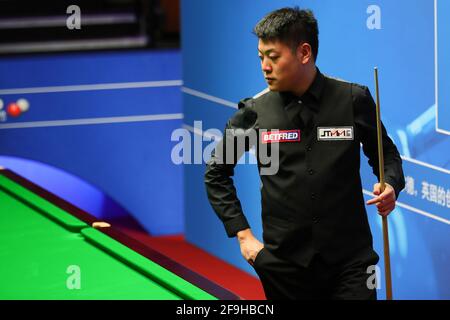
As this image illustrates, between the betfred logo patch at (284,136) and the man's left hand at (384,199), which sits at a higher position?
the betfred logo patch at (284,136)

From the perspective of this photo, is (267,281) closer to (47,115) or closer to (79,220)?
(79,220)

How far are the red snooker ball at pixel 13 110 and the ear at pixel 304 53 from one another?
454 cm

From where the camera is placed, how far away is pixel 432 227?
15.5 feet

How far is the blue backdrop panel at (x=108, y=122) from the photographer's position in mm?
7574

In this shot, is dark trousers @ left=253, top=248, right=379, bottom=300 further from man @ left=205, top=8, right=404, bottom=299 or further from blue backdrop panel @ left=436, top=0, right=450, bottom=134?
blue backdrop panel @ left=436, top=0, right=450, bottom=134

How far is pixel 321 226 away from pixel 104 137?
4.68 m

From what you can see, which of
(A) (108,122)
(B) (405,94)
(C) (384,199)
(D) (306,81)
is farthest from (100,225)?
(A) (108,122)

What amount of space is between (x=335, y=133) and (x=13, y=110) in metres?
4.61

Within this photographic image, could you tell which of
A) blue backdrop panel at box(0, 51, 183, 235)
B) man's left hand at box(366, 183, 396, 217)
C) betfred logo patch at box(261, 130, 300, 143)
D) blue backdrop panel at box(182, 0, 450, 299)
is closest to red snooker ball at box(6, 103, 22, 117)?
blue backdrop panel at box(0, 51, 183, 235)

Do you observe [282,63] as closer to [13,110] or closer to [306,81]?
[306,81]

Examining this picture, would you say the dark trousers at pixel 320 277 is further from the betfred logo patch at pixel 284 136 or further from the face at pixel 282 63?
the face at pixel 282 63

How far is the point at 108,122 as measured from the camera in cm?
777

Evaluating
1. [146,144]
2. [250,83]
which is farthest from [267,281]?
[146,144]

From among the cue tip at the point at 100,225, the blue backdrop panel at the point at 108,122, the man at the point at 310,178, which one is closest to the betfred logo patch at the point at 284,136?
the man at the point at 310,178
